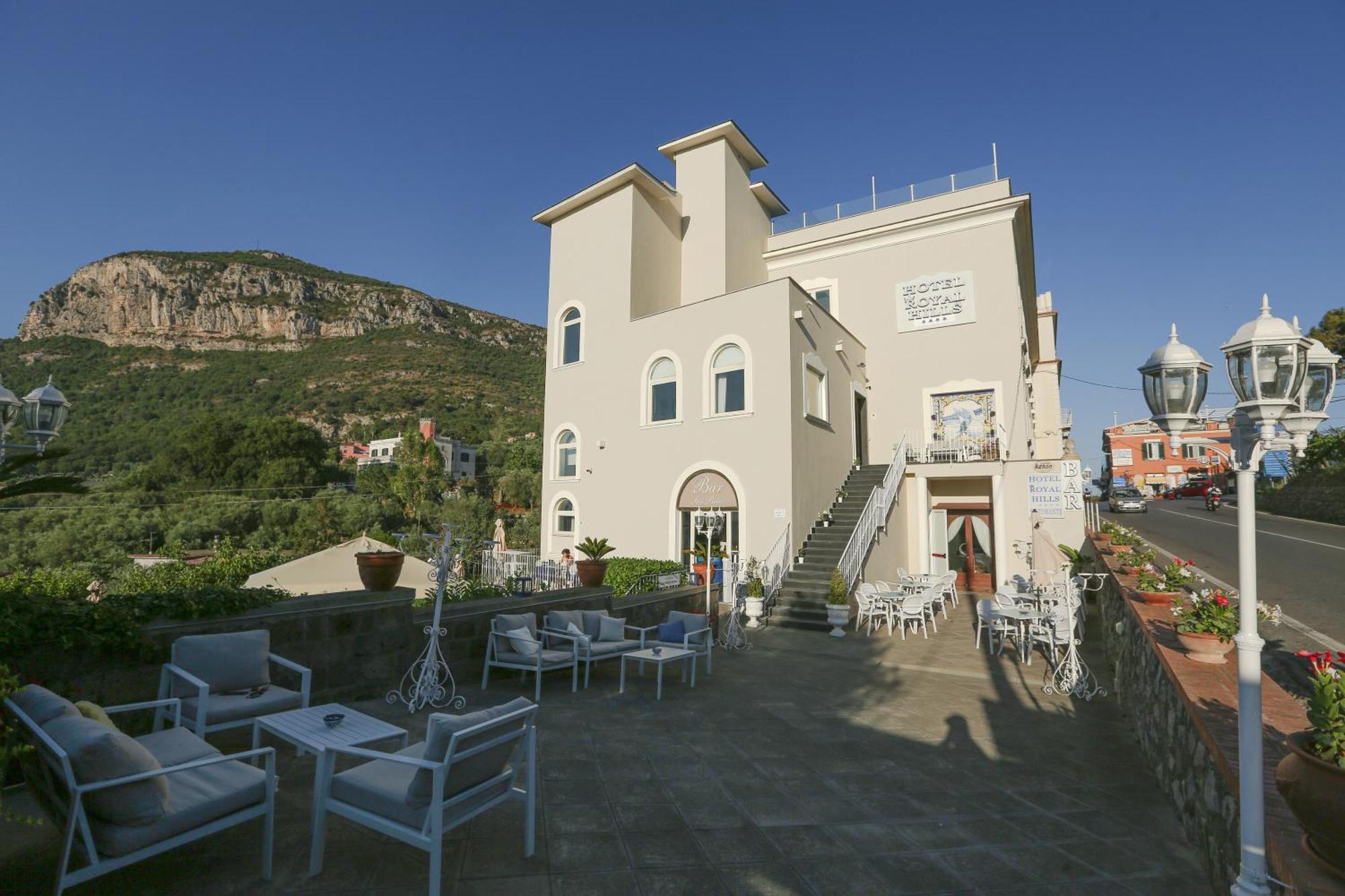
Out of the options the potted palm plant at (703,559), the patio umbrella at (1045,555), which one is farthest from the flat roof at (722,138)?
the patio umbrella at (1045,555)

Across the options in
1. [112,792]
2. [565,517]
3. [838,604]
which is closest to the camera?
[112,792]

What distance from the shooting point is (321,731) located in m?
3.24

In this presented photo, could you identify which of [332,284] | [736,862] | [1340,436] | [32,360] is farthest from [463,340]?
[736,862]

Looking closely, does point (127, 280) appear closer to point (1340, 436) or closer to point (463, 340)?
point (463, 340)

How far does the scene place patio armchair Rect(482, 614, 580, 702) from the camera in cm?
577

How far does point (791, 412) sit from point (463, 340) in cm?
6966

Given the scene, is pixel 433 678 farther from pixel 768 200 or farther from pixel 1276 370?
pixel 768 200

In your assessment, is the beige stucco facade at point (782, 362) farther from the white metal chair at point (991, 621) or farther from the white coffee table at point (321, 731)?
the white coffee table at point (321, 731)

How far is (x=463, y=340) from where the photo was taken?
75062 millimetres

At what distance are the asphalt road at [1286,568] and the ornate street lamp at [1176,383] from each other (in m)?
3.83

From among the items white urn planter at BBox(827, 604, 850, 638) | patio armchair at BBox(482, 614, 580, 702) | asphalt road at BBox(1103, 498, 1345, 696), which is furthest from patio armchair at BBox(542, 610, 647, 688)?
asphalt road at BBox(1103, 498, 1345, 696)

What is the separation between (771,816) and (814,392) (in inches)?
443

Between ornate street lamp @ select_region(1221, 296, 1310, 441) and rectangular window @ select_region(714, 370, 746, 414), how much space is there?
1061cm

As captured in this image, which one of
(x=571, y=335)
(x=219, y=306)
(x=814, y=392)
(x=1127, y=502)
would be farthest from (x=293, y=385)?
(x=1127, y=502)
